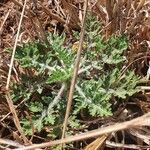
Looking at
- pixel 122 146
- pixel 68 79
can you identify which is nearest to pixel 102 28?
pixel 68 79

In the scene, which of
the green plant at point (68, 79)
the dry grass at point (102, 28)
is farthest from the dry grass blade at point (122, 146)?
the green plant at point (68, 79)

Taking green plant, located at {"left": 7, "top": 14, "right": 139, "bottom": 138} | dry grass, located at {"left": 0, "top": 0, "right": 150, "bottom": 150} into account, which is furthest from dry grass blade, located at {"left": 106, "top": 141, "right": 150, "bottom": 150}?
green plant, located at {"left": 7, "top": 14, "right": 139, "bottom": 138}

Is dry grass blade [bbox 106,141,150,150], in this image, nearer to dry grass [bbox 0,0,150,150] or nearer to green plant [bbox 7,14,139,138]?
dry grass [bbox 0,0,150,150]

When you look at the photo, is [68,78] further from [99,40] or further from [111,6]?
[111,6]

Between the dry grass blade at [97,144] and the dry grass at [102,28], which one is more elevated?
the dry grass at [102,28]

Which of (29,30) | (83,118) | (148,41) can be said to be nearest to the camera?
(83,118)

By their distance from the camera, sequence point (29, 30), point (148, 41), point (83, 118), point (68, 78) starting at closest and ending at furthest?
1. point (68, 78)
2. point (83, 118)
3. point (148, 41)
4. point (29, 30)

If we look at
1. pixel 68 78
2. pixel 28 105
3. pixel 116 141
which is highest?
pixel 68 78

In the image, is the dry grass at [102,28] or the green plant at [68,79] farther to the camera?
the dry grass at [102,28]

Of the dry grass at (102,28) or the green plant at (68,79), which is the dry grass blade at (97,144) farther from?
the green plant at (68,79)

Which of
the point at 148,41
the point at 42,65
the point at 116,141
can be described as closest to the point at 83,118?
the point at 116,141
